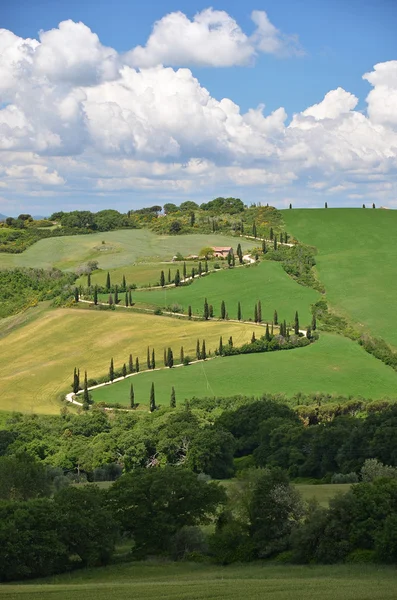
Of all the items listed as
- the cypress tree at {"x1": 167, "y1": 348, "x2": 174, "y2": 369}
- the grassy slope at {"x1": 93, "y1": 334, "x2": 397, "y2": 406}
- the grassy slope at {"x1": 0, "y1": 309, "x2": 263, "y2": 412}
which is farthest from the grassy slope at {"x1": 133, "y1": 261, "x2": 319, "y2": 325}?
the cypress tree at {"x1": 167, "y1": 348, "x2": 174, "y2": 369}

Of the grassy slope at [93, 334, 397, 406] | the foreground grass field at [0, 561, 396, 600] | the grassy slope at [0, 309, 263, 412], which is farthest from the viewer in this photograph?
the grassy slope at [0, 309, 263, 412]

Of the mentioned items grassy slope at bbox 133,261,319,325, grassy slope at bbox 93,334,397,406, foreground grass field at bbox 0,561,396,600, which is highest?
grassy slope at bbox 133,261,319,325

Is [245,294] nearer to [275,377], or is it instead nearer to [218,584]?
[275,377]

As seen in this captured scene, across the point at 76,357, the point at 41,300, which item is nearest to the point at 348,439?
the point at 76,357

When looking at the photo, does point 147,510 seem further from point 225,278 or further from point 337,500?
point 225,278

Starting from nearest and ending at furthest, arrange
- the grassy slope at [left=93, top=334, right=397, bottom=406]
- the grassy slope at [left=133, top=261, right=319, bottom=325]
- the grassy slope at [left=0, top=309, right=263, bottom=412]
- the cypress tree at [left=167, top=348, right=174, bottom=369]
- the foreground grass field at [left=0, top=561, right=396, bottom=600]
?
the foreground grass field at [left=0, top=561, right=396, bottom=600], the grassy slope at [left=93, top=334, right=397, bottom=406], the grassy slope at [left=0, top=309, right=263, bottom=412], the cypress tree at [left=167, top=348, right=174, bottom=369], the grassy slope at [left=133, top=261, right=319, bottom=325]

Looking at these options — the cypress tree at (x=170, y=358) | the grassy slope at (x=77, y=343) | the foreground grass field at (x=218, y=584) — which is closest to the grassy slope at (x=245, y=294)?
the grassy slope at (x=77, y=343)

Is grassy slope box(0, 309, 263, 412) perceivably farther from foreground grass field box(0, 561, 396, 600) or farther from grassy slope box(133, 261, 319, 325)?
foreground grass field box(0, 561, 396, 600)
